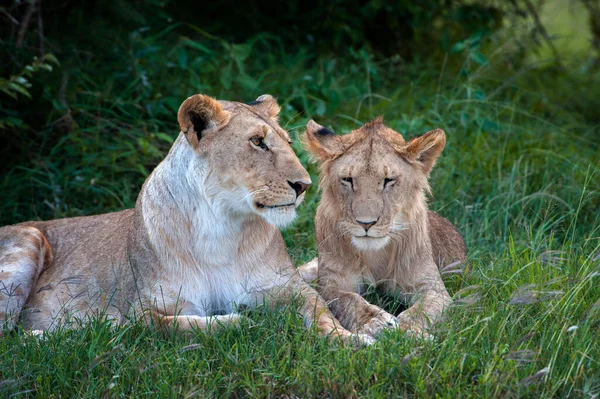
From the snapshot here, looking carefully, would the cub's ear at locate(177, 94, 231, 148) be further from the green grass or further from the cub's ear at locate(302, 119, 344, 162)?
the cub's ear at locate(302, 119, 344, 162)

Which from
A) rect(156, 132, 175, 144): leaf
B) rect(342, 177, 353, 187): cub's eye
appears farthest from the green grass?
rect(342, 177, 353, 187): cub's eye

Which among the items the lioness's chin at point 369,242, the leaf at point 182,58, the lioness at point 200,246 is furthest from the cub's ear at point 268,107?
the leaf at point 182,58

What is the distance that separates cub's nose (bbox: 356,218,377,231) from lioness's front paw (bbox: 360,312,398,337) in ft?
1.15

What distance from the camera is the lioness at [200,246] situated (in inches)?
130

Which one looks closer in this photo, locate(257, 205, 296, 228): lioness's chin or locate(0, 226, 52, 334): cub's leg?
locate(257, 205, 296, 228): lioness's chin

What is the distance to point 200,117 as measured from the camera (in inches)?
132

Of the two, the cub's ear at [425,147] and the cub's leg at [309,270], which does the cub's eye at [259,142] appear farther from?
the cub's leg at [309,270]

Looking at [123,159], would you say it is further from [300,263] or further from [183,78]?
[300,263]

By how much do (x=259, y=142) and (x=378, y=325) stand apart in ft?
2.69

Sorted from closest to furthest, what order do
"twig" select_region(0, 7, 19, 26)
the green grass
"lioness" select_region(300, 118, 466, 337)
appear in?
the green grass → "lioness" select_region(300, 118, 466, 337) → "twig" select_region(0, 7, 19, 26)

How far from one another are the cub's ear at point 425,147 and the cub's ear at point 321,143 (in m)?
0.29

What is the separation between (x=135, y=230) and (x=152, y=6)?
269 cm

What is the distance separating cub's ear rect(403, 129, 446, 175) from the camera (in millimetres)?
3645

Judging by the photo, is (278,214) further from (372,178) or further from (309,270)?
(309,270)
